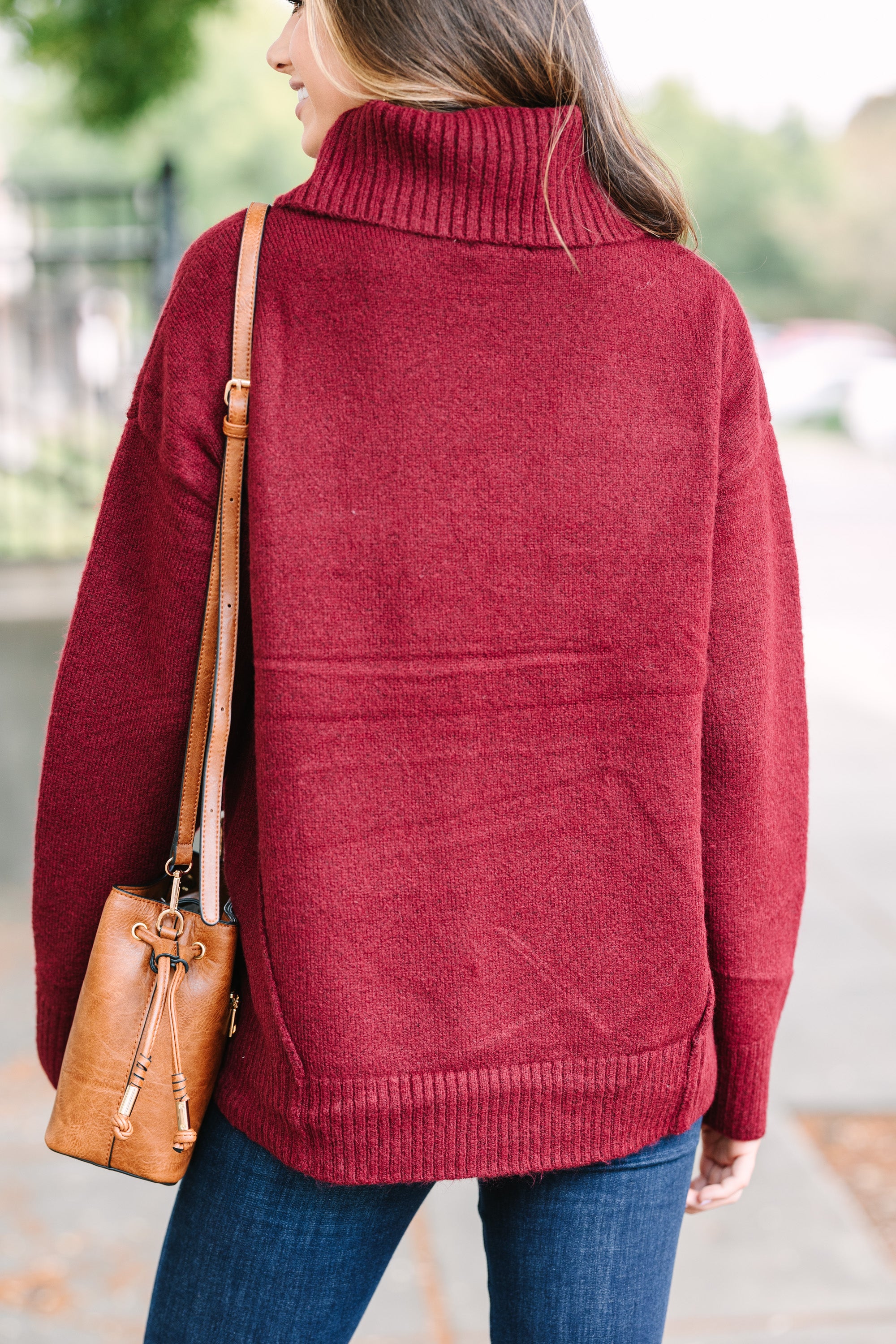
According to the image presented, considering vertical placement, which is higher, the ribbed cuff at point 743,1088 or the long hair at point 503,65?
the long hair at point 503,65

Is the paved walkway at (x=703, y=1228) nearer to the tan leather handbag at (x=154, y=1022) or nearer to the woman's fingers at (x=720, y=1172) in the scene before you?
the woman's fingers at (x=720, y=1172)

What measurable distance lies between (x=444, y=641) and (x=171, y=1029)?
491mm

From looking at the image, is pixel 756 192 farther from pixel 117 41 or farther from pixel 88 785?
pixel 88 785

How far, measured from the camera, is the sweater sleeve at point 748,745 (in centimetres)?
144

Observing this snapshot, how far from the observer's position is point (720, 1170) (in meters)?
1.66

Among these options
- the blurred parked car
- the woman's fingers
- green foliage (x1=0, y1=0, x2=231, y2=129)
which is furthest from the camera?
the blurred parked car

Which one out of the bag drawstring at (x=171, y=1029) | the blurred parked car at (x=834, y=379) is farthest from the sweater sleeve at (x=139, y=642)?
the blurred parked car at (x=834, y=379)

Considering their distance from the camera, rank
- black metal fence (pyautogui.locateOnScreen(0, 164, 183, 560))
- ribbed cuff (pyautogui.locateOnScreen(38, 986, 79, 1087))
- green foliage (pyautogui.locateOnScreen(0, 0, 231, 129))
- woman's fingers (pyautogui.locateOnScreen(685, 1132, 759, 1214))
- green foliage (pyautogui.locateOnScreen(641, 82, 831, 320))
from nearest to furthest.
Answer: ribbed cuff (pyautogui.locateOnScreen(38, 986, 79, 1087))
woman's fingers (pyautogui.locateOnScreen(685, 1132, 759, 1214))
black metal fence (pyautogui.locateOnScreen(0, 164, 183, 560))
green foliage (pyautogui.locateOnScreen(0, 0, 231, 129))
green foliage (pyautogui.locateOnScreen(641, 82, 831, 320))

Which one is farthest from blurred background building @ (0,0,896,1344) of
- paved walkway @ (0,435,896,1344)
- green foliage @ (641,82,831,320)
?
green foliage @ (641,82,831,320)

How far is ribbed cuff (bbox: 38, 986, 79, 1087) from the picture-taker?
1528 millimetres

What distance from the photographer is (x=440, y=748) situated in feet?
4.32

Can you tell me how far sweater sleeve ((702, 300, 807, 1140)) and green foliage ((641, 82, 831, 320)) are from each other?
34.4 m

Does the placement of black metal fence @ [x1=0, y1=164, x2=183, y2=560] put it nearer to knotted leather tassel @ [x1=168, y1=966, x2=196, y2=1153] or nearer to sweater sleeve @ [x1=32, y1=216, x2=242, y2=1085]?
sweater sleeve @ [x1=32, y1=216, x2=242, y2=1085]

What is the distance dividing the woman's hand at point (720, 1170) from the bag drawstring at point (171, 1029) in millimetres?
617
